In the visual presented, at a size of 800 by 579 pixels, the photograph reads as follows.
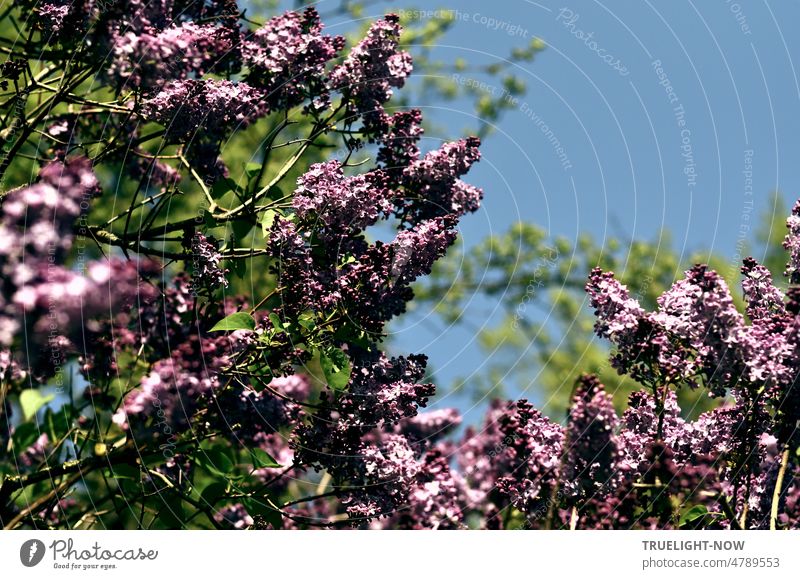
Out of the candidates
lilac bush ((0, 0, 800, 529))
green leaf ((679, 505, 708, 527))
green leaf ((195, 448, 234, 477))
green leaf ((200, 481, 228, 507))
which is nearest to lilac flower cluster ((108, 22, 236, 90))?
lilac bush ((0, 0, 800, 529))

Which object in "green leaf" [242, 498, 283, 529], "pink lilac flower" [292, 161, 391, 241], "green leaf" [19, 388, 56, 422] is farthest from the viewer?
"green leaf" [19, 388, 56, 422]

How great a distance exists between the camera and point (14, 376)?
4.42 m

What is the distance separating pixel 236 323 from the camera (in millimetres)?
3824

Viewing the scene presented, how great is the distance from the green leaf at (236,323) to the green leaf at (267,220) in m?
0.39

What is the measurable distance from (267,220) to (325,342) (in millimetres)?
670

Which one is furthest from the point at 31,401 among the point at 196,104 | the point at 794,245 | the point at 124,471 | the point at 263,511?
the point at 794,245

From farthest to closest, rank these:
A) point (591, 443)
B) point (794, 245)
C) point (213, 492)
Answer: point (794, 245) → point (213, 492) → point (591, 443)

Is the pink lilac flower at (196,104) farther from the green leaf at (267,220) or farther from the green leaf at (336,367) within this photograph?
the green leaf at (336,367)

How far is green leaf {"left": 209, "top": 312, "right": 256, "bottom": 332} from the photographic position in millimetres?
3793

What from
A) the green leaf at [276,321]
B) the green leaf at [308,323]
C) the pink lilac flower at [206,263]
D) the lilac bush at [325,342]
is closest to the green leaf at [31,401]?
the lilac bush at [325,342]

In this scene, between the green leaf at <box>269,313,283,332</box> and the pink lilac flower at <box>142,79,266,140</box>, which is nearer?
the green leaf at <box>269,313,283,332</box>

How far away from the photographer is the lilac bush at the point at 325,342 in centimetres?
379

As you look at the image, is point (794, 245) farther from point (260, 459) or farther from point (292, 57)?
point (260, 459)

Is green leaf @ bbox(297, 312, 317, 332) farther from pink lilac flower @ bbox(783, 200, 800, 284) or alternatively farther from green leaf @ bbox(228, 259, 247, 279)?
pink lilac flower @ bbox(783, 200, 800, 284)
